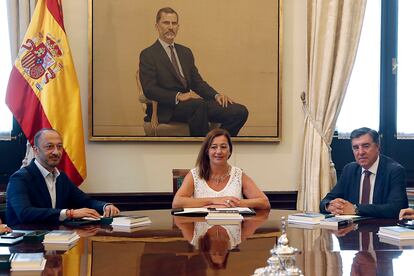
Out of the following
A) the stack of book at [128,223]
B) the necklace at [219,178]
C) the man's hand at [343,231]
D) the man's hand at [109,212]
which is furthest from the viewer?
the necklace at [219,178]

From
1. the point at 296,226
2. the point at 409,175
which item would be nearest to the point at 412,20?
the point at 409,175

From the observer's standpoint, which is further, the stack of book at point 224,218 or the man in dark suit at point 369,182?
the man in dark suit at point 369,182

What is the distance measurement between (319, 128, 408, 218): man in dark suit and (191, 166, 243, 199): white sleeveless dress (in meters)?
0.62

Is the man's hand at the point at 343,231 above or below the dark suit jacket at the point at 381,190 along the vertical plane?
below

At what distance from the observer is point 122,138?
5270mm

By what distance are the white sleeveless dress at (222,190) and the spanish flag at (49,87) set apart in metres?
1.19

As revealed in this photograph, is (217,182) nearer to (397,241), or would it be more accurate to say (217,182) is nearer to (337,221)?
(337,221)

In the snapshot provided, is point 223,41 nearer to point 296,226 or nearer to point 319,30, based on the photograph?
point 319,30

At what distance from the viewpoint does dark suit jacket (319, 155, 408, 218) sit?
3.76 metres

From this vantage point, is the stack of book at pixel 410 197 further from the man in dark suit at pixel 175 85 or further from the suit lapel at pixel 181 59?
the suit lapel at pixel 181 59

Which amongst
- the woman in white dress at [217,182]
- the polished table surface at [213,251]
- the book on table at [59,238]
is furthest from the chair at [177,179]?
the book on table at [59,238]

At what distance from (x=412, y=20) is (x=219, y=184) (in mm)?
2800

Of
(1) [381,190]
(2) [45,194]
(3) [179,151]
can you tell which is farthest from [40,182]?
(1) [381,190]

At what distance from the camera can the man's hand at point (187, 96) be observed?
211 inches
